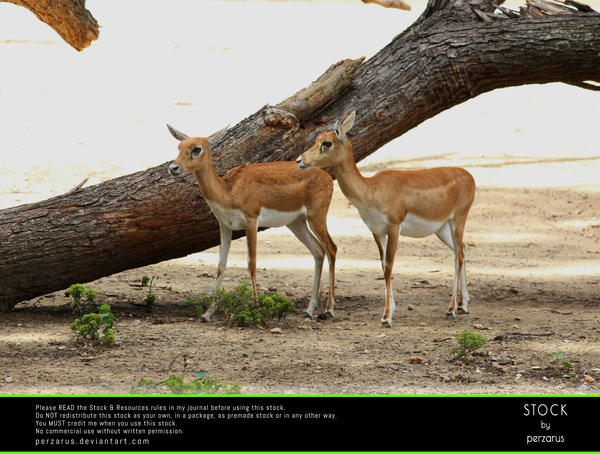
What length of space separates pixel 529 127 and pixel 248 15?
13.0 m

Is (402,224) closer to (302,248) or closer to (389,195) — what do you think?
(389,195)

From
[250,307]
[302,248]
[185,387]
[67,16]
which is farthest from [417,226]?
[302,248]

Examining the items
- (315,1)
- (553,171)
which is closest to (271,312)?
(553,171)

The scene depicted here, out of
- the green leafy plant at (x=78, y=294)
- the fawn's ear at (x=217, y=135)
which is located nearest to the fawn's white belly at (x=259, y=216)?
the fawn's ear at (x=217, y=135)

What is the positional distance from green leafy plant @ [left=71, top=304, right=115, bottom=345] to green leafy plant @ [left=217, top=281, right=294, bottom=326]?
114 centimetres

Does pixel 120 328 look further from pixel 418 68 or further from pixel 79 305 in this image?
pixel 418 68

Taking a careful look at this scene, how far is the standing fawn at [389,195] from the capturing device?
7.16m

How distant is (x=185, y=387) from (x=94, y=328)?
1585mm

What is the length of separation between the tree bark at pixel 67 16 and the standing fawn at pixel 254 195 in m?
1.19

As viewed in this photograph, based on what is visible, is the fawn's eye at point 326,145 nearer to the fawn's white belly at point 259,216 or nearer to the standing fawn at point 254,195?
the standing fawn at point 254,195

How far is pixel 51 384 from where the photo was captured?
5641 millimetres

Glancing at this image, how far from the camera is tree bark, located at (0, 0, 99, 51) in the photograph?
705cm

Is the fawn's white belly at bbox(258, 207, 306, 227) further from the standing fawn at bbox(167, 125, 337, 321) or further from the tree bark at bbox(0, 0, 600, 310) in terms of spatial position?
the tree bark at bbox(0, 0, 600, 310)

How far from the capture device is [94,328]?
651 centimetres
